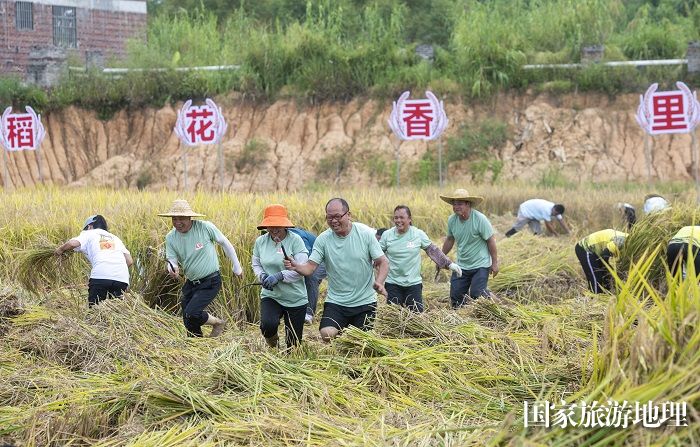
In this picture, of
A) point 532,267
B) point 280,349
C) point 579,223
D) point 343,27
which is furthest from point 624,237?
Result: point 343,27

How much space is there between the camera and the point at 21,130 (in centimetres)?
2220

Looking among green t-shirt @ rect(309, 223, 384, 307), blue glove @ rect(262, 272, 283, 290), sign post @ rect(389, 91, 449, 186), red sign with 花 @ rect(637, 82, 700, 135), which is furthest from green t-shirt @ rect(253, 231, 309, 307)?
red sign with 花 @ rect(637, 82, 700, 135)

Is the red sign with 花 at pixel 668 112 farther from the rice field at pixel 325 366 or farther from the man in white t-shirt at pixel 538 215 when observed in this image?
the rice field at pixel 325 366

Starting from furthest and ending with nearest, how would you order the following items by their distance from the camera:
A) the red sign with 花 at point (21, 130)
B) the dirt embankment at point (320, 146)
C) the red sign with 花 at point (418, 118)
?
the dirt embankment at point (320, 146)
the red sign with 花 at point (21, 130)
the red sign with 花 at point (418, 118)

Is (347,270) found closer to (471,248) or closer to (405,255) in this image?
(405,255)

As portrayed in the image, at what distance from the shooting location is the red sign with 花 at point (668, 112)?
20.0 meters

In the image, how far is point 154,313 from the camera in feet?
26.3

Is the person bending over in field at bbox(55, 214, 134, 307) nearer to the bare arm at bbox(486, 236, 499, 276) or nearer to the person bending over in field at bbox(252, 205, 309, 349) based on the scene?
the person bending over in field at bbox(252, 205, 309, 349)

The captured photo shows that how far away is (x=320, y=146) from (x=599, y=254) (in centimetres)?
1641

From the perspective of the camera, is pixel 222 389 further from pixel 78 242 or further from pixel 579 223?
pixel 579 223

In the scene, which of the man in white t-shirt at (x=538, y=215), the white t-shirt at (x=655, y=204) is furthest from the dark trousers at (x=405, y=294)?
the man in white t-shirt at (x=538, y=215)

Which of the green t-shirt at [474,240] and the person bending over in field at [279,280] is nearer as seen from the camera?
the person bending over in field at [279,280]

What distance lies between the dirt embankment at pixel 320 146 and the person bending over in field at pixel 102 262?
16.4 meters

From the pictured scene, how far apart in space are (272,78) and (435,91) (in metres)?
4.25
